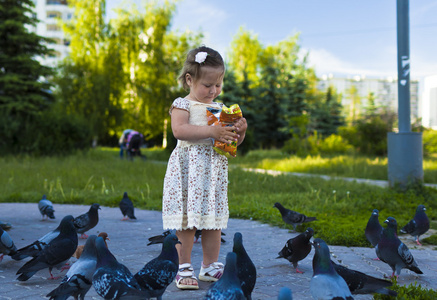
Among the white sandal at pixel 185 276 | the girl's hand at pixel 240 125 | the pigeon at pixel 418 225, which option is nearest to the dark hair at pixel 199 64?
the girl's hand at pixel 240 125

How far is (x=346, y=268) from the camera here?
288 cm

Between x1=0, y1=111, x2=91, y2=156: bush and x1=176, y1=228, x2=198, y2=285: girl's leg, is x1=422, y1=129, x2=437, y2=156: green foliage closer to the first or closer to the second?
x1=0, y1=111, x2=91, y2=156: bush

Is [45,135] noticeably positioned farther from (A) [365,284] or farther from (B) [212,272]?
(A) [365,284]

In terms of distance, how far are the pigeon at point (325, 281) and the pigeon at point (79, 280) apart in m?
1.41

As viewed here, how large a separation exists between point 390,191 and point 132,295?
260 inches

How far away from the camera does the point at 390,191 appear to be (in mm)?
A: 7891

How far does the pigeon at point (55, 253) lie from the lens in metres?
3.28

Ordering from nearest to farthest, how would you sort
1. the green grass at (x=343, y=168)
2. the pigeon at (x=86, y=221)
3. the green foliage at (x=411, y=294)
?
the green foliage at (x=411, y=294) → the pigeon at (x=86, y=221) → the green grass at (x=343, y=168)

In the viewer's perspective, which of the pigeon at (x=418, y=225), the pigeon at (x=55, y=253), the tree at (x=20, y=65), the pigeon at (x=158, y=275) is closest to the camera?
the pigeon at (x=158, y=275)

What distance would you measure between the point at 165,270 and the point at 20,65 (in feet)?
58.0

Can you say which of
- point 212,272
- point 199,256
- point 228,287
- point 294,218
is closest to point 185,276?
point 212,272

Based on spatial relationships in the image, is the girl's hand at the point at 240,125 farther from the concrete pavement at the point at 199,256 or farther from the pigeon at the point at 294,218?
the pigeon at the point at 294,218

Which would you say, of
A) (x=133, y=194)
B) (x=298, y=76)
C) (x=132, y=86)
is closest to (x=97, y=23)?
(x=132, y=86)

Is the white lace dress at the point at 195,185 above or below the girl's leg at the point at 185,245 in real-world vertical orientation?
above
